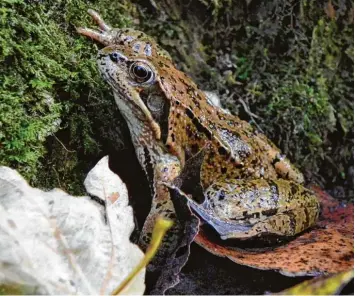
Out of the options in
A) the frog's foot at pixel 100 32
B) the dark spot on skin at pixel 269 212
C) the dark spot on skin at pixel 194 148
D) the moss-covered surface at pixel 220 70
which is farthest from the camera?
the dark spot on skin at pixel 194 148

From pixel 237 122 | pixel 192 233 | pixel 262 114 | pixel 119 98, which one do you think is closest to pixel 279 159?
pixel 237 122

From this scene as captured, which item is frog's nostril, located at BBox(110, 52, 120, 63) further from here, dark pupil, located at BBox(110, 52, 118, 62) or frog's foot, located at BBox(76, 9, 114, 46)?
frog's foot, located at BBox(76, 9, 114, 46)

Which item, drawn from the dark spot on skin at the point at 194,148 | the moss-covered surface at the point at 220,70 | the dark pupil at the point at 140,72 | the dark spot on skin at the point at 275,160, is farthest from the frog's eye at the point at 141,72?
the dark spot on skin at the point at 275,160

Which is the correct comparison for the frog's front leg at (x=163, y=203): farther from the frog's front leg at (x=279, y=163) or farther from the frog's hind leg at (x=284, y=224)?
the frog's front leg at (x=279, y=163)

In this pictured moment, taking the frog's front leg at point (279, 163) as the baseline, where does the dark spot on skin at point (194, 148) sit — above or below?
below

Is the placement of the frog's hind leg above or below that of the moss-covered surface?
below

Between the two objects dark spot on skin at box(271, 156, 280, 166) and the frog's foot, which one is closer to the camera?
the frog's foot

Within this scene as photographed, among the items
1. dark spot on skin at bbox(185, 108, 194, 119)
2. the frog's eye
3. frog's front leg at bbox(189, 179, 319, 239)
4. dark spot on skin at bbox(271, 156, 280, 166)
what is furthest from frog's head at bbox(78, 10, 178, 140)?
dark spot on skin at bbox(271, 156, 280, 166)

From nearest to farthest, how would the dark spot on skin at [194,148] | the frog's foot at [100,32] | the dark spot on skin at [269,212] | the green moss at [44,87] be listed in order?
the green moss at [44,87] < the dark spot on skin at [269,212] < the frog's foot at [100,32] < the dark spot on skin at [194,148]

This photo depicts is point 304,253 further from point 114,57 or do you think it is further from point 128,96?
point 114,57
